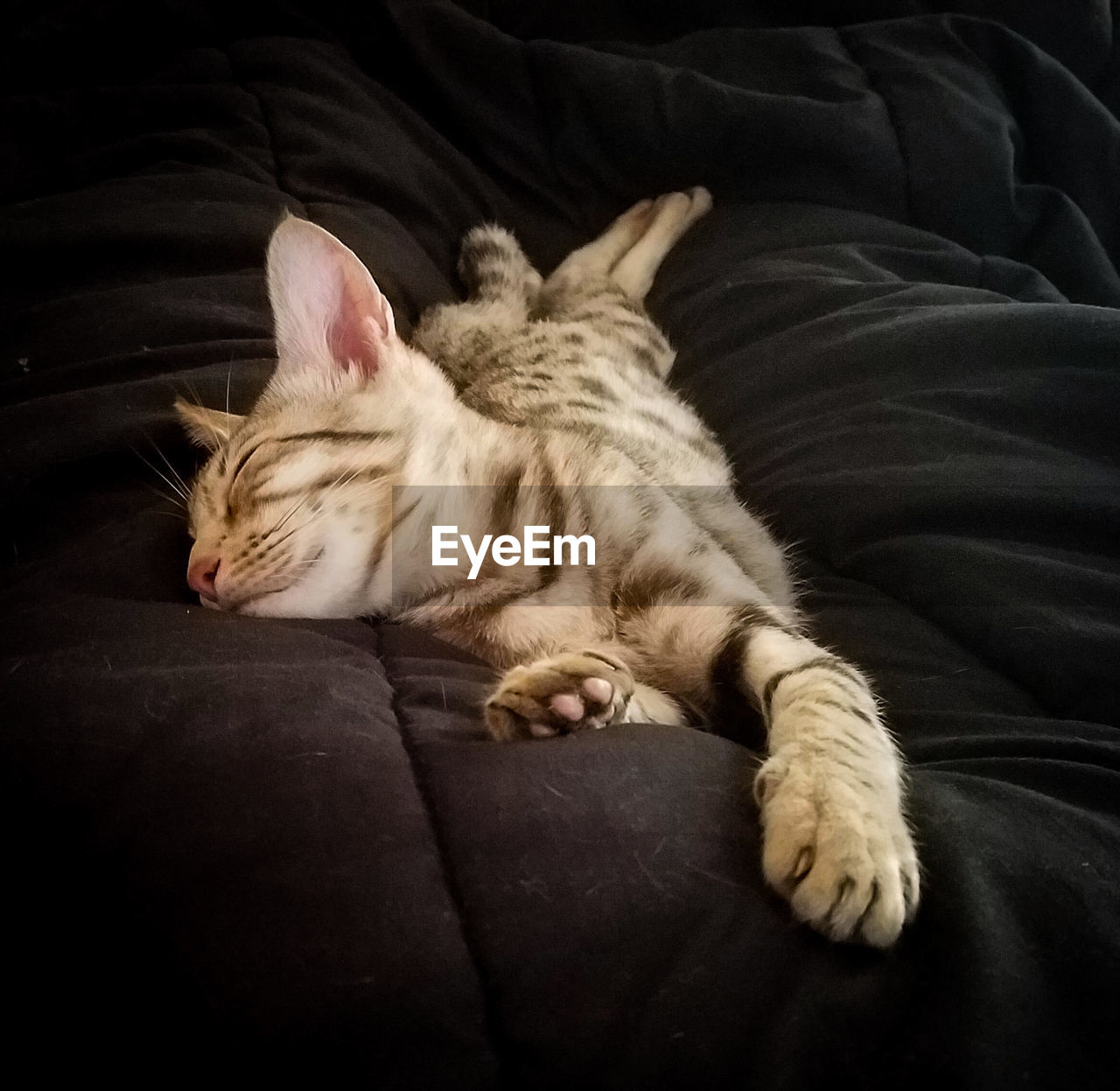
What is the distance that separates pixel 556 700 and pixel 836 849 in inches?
9.5

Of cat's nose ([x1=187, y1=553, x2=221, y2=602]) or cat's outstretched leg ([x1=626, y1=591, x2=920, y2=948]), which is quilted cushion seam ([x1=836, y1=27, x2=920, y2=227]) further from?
cat's nose ([x1=187, y1=553, x2=221, y2=602])

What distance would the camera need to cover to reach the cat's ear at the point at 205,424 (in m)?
0.95

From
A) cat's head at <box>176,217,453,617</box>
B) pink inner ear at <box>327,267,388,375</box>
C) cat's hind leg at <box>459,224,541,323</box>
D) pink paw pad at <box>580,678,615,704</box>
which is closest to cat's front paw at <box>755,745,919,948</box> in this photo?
pink paw pad at <box>580,678,615,704</box>

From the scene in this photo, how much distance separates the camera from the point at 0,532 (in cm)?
83

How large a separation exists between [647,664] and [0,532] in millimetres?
673

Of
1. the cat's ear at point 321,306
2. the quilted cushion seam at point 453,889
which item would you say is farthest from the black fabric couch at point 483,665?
the cat's ear at point 321,306

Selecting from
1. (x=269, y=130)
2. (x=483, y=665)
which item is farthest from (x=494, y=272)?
(x=483, y=665)

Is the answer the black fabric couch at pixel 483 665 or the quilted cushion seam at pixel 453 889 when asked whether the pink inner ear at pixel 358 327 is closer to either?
the black fabric couch at pixel 483 665

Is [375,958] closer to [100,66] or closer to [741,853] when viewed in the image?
[741,853]

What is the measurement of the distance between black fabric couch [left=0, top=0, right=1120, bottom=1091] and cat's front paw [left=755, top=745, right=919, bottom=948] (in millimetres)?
16

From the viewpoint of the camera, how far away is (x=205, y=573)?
0.84 metres

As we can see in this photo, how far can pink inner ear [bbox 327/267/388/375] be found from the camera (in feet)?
3.23

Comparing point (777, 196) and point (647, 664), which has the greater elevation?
point (777, 196)

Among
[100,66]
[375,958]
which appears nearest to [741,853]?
[375,958]
